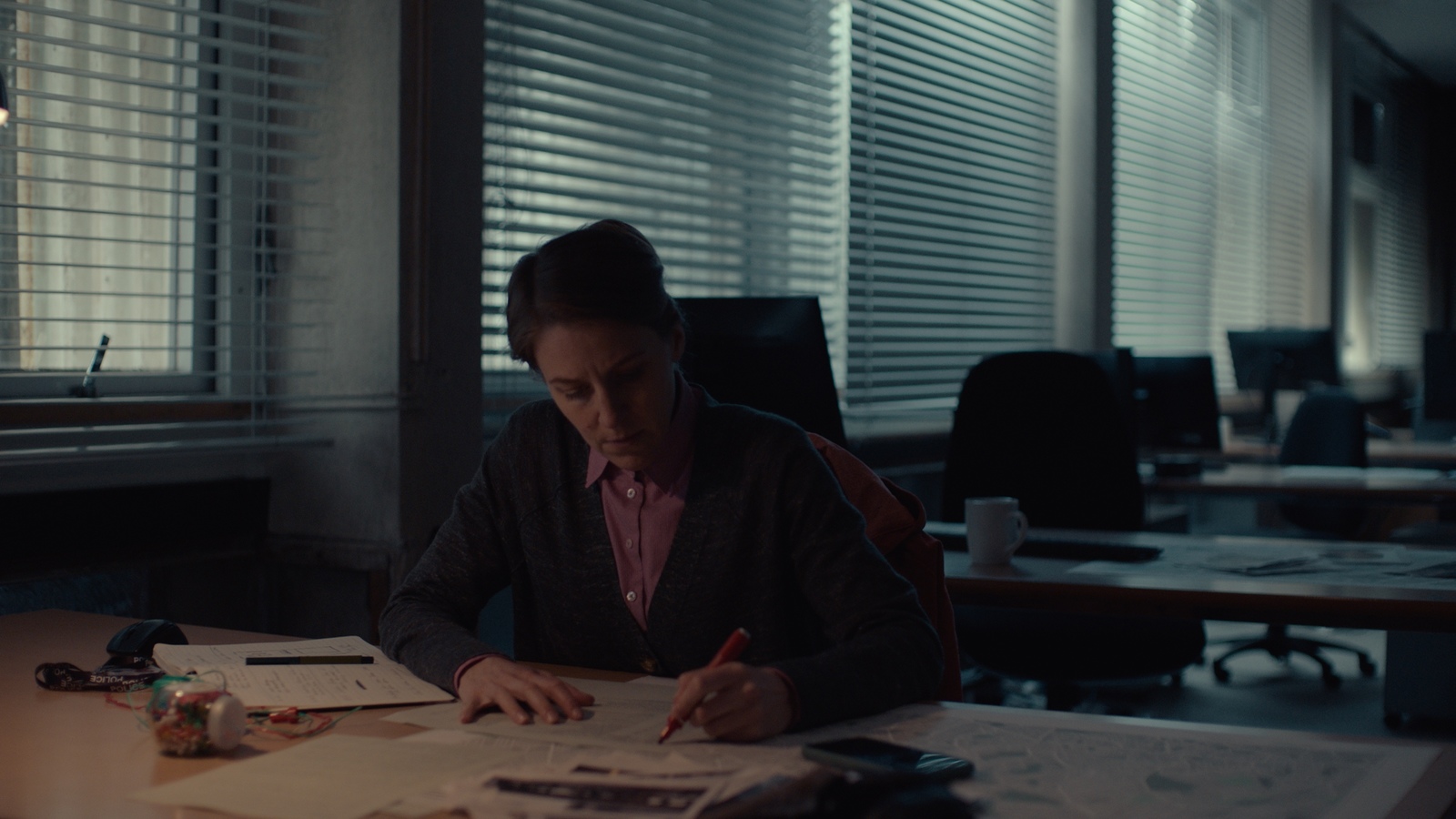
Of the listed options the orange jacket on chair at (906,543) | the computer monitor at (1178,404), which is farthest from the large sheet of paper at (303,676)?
the computer monitor at (1178,404)

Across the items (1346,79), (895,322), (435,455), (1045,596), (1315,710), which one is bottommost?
(1315,710)

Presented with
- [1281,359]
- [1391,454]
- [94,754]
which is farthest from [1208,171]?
[94,754]

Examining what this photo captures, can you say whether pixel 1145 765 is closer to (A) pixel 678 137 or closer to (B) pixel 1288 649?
(A) pixel 678 137

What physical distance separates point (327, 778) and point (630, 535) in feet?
1.84

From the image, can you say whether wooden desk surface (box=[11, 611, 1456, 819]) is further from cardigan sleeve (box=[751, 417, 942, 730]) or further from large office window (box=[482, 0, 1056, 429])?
large office window (box=[482, 0, 1056, 429])

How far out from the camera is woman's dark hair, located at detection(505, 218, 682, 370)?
140 centimetres

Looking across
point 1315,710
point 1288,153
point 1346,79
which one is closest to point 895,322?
point 1315,710

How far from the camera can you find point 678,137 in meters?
3.11

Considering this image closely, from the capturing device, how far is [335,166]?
2.36m

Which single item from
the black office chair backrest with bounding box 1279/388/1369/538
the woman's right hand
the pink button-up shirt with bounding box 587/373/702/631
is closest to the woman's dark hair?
the pink button-up shirt with bounding box 587/373/702/631

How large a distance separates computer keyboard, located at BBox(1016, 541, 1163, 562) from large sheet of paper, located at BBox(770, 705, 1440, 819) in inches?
41.2

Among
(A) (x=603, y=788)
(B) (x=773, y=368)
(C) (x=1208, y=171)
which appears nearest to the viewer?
(A) (x=603, y=788)

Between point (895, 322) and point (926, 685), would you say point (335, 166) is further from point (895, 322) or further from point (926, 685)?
point (895, 322)

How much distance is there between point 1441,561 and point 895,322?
202 cm
